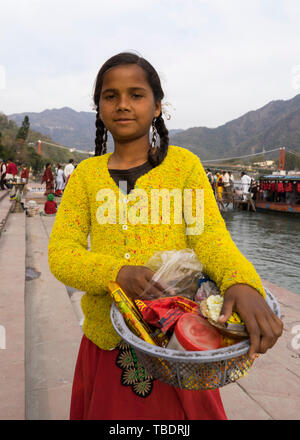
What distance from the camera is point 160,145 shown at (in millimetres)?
1249

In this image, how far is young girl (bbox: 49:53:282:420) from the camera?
992 millimetres

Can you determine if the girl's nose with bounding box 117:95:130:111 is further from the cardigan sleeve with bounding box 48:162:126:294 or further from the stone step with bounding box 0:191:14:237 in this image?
the stone step with bounding box 0:191:14:237

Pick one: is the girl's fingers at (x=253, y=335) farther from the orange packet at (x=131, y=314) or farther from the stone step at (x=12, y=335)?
the stone step at (x=12, y=335)

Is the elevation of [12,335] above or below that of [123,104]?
Answer: below

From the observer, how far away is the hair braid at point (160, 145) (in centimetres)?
117

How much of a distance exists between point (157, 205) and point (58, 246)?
34 centimetres

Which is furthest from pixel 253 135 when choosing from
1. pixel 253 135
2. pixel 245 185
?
pixel 245 185

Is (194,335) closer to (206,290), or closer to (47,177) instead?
(206,290)

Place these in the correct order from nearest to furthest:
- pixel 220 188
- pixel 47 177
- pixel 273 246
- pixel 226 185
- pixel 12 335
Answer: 1. pixel 12 335
2. pixel 273 246
3. pixel 47 177
4. pixel 220 188
5. pixel 226 185

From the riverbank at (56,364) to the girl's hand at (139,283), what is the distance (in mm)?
1482

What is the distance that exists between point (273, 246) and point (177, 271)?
292 inches

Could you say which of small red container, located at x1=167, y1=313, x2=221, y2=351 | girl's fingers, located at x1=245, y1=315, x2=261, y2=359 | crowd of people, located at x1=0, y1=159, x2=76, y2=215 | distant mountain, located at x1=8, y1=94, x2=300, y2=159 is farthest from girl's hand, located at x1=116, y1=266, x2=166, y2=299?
distant mountain, located at x1=8, y1=94, x2=300, y2=159
